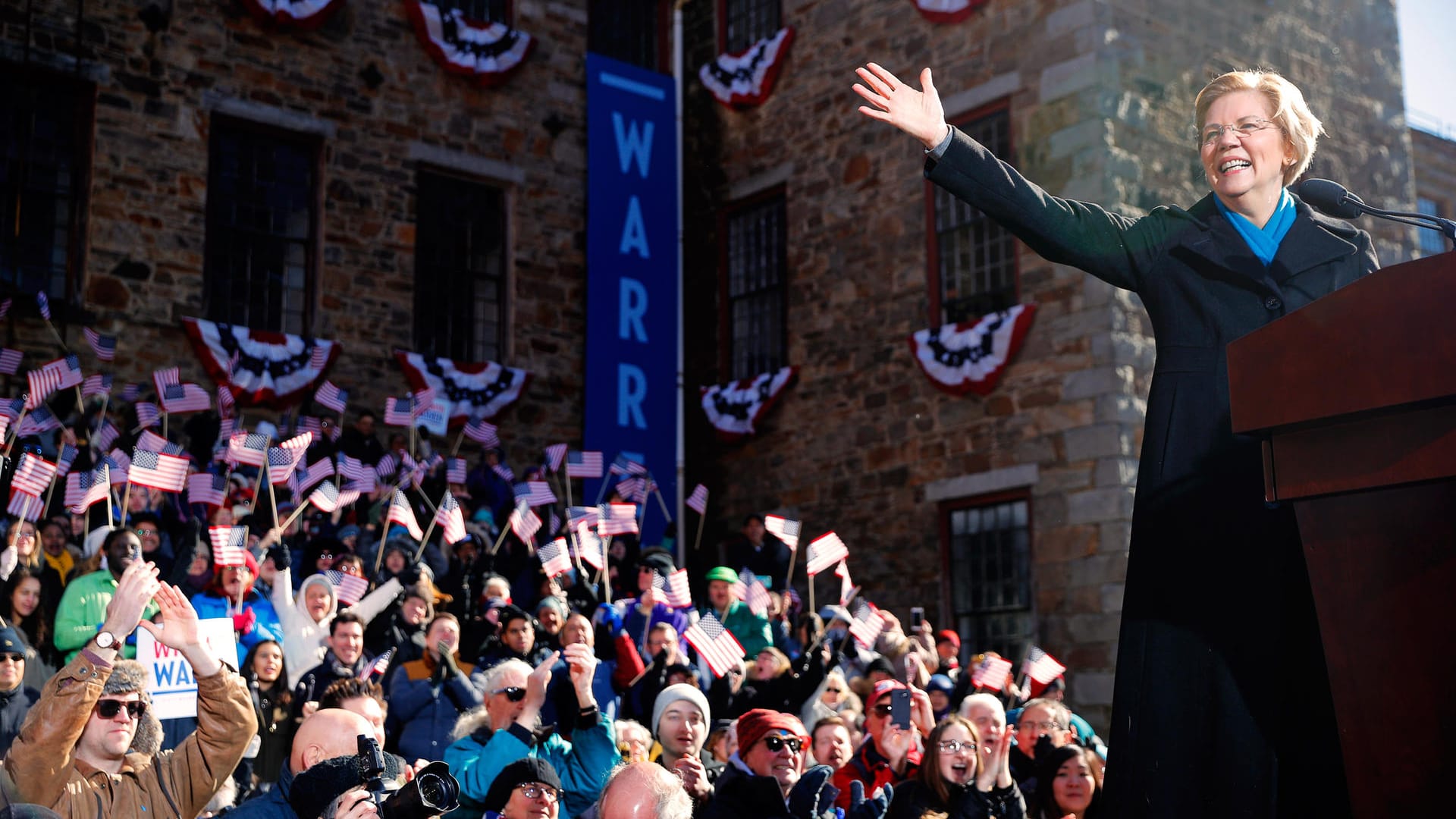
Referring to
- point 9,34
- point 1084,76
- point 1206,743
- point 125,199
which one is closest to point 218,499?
point 125,199

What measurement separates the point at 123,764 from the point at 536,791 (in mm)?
1334

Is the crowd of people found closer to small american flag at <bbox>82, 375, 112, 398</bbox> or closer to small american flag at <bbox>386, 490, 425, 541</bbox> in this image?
small american flag at <bbox>386, 490, 425, 541</bbox>

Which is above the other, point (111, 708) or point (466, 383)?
point (466, 383)

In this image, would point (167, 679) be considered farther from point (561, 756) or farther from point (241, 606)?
point (561, 756)

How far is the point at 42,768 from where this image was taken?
450 centimetres

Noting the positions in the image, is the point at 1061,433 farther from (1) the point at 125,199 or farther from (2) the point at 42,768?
(2) the point at 42,768

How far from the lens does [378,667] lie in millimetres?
7789

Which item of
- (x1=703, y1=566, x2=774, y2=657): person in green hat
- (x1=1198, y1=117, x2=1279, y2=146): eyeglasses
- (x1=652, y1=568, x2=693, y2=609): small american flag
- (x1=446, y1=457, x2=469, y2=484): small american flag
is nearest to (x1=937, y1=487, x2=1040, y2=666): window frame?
(x1=703, y1=566, x2=774, y2=657): person in green hat

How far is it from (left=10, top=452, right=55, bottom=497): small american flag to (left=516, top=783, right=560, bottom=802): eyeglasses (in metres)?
5.97

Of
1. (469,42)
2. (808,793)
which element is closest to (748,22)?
(469,42)

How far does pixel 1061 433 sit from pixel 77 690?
9.93 m

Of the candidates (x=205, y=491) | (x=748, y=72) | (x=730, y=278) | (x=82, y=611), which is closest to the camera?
(x=82, y=611)

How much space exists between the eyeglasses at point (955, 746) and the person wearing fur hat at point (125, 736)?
9.30 ft

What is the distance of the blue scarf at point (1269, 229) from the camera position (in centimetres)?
275
